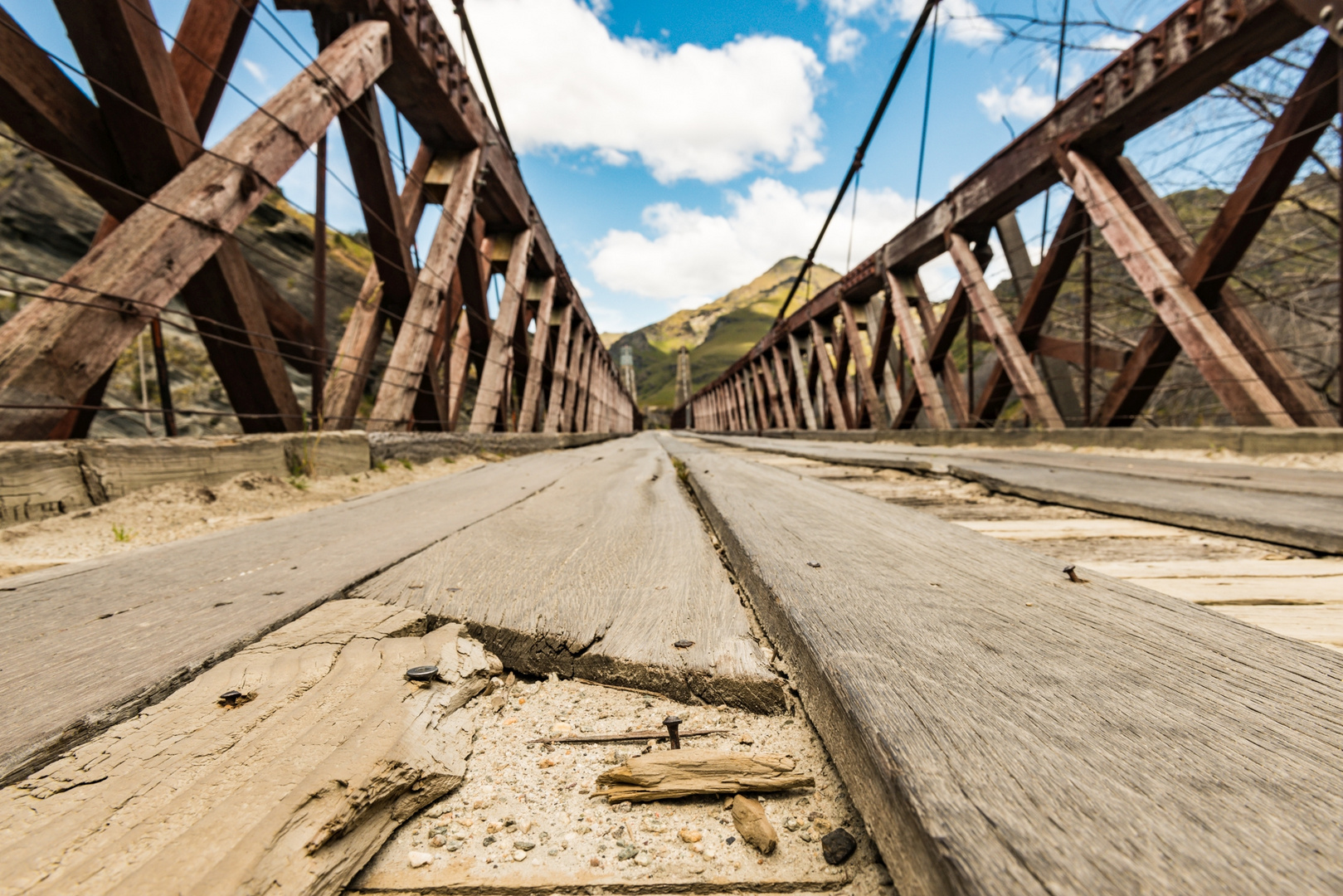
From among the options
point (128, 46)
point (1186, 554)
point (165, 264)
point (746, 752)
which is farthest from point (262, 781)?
point (128, 46)

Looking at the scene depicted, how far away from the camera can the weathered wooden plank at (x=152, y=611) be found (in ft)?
1.73

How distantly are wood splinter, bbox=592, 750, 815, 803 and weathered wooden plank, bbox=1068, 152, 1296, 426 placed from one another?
3.85 metres

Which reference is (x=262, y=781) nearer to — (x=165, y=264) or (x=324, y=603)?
(x=324, y=603)

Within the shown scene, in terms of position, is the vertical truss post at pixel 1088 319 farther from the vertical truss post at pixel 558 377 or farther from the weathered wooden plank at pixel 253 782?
the vertical truss post at pixel 558 377

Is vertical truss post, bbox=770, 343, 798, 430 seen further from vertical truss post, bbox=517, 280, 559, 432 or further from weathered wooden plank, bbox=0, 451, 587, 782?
weathered wooden plank, bbox=0, 451, 587, 782

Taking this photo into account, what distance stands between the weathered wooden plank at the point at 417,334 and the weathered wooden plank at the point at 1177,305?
4347mm

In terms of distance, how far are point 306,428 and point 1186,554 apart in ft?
9.75

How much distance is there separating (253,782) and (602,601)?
454 mm

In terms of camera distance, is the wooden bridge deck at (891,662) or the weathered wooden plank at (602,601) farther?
the weathered wooden plank at (602,601)

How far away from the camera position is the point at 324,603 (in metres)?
0.82

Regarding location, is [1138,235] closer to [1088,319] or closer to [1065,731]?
[1088,319]

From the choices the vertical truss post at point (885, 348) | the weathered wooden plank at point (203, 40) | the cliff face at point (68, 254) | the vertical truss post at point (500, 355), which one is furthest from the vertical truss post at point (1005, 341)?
the cliff face at point (68, 254)

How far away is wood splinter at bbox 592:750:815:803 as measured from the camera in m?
0.50

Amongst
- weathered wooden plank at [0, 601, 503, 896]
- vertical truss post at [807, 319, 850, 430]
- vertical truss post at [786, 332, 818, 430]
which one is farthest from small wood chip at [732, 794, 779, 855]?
vertical truss post at [786, 332, 818, 430]
